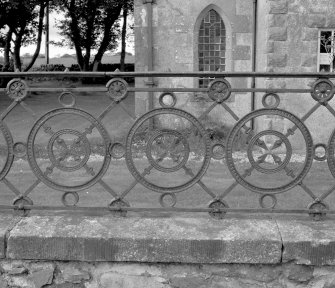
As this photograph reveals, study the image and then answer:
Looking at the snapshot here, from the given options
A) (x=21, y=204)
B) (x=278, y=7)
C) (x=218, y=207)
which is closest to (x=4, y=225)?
(x=21, y=204)

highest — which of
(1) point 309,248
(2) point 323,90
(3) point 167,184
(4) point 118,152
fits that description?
(2) point 323,90

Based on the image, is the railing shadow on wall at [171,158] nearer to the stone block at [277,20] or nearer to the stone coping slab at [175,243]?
the stone coping slab at [175,243]

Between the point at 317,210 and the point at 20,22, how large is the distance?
71.4 ft

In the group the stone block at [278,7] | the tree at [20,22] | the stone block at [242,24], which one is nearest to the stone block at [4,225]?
the stone block at [278,7]

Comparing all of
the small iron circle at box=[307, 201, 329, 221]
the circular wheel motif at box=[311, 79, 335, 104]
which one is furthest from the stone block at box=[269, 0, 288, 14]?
the small iron circle at box=[307, 201, 329, 221]

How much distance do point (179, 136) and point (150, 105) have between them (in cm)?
744

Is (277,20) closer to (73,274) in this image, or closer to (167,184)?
(167,184)

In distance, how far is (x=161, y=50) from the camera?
1047cm

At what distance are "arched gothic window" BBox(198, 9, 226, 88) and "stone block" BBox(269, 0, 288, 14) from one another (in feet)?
6.96

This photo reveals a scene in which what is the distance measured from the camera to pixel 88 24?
27266 mm

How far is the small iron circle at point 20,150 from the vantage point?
3172mm

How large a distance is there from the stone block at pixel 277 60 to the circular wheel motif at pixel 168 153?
1.83m

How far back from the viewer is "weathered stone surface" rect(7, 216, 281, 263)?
9.70 feet

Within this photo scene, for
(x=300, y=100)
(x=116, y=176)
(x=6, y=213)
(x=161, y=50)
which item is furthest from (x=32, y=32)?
(x=6, y=213)
